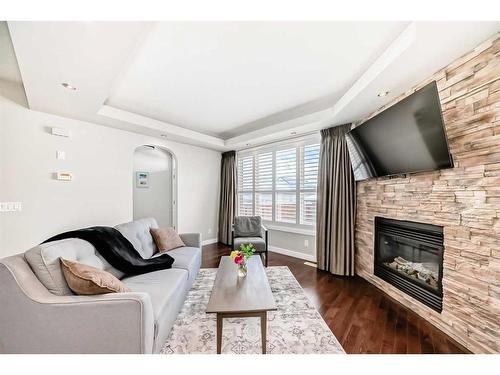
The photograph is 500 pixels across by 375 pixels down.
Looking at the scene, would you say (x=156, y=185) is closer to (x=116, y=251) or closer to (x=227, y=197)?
(x=227, y=197)

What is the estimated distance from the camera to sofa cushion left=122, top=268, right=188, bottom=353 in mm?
1417

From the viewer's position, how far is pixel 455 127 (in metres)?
1.68

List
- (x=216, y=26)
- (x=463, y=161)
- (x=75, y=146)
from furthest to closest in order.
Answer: (x=75, y=146) < (x=463, y=161) < (x=216, y=26)

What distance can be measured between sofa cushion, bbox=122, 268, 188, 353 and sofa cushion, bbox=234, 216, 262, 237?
5.65ft

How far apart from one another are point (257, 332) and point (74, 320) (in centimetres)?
132

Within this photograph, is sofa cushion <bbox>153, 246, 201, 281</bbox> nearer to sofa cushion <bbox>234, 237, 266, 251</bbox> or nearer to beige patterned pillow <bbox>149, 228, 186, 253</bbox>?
beige patterned pillow <bbox>149, 228, 186, 253</bbox>

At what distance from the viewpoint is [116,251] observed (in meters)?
1.95

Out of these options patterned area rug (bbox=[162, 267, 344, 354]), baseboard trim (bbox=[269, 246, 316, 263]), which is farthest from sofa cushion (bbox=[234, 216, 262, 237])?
patterned area rug (bbox=[162, 267, 344, 354])

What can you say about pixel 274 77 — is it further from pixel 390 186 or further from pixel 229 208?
pixel 229 208

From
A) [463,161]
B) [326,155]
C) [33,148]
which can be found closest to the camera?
[463,161]

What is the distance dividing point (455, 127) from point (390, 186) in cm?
93

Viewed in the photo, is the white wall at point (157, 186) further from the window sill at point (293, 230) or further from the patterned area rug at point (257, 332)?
the patterned area rug at point (257, 332)

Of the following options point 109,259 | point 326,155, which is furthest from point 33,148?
point 326,155

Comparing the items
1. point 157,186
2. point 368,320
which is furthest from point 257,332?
point 157,186
